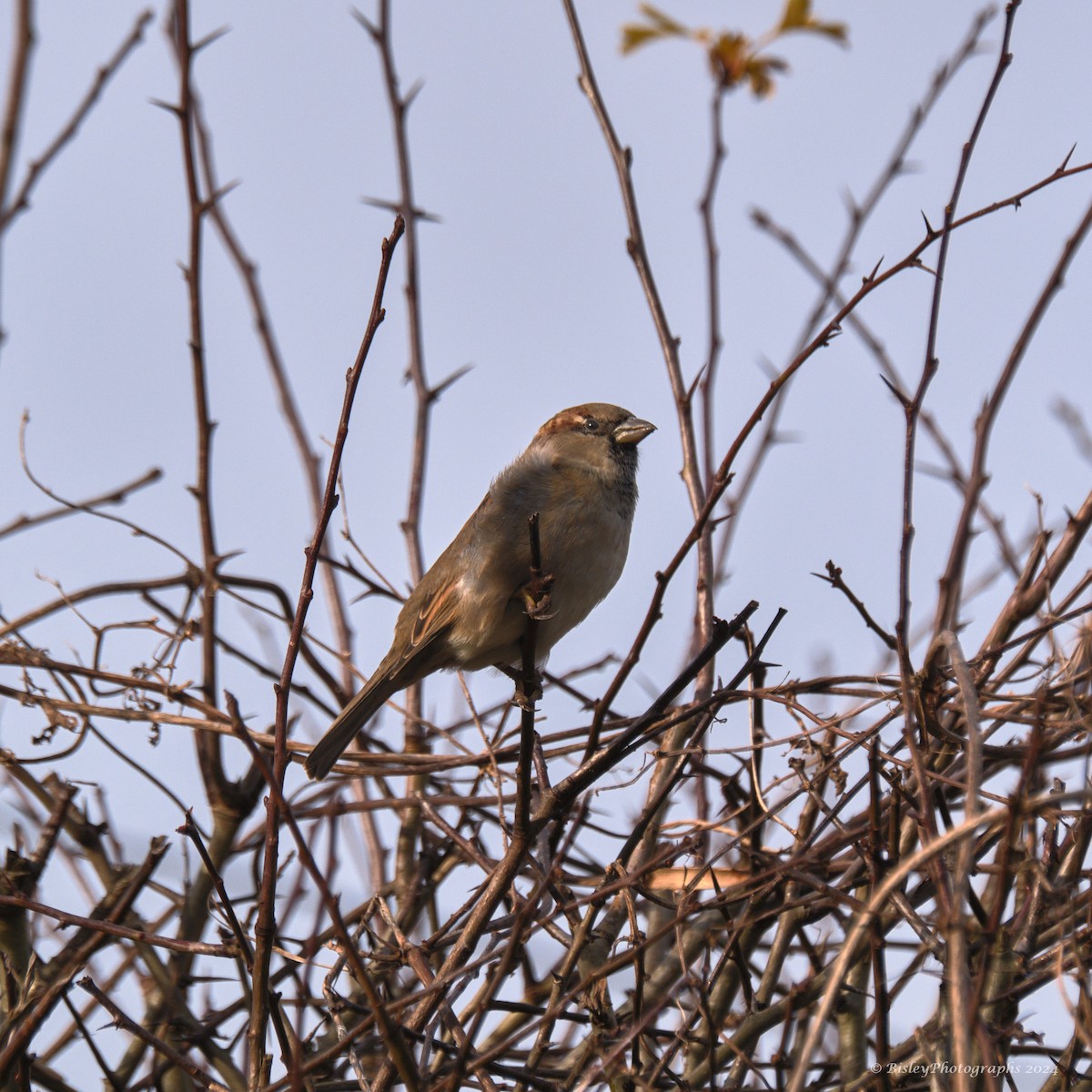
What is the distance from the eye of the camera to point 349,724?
3.29 meters

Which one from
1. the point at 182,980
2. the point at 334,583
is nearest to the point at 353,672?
the point at 334,583

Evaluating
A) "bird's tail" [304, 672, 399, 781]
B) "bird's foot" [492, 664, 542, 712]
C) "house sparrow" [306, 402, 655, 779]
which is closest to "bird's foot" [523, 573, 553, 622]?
"bird's foot" [492, 664, 542, 712]

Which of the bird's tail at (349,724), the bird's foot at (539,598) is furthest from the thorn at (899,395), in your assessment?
the bird's tail at (349,724)

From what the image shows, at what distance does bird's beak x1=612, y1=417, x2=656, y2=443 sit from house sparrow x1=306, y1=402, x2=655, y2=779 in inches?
7.6

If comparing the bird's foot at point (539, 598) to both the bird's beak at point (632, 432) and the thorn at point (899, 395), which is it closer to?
the thorn at point (899, 395)

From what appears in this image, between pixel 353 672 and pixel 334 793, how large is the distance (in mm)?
327

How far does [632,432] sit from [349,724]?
123 cm

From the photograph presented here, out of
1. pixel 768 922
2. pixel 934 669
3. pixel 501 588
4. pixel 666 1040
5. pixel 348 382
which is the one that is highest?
pixel 501 588

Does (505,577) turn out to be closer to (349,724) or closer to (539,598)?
(349,724)

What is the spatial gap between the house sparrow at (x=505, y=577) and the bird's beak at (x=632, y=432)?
19 cm

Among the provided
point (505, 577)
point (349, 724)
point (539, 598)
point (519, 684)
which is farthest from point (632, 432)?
point (539, 598)

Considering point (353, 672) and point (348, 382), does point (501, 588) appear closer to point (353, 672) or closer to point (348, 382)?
point (353, 672)

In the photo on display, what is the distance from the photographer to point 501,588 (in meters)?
3.38

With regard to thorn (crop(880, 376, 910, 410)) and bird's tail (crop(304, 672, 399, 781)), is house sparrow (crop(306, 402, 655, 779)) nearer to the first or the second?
bird's tail (crop(304, 672, 399, 781))
